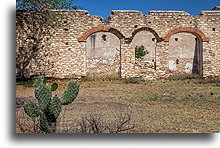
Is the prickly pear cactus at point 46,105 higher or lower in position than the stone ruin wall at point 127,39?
lower

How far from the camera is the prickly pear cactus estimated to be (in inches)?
144

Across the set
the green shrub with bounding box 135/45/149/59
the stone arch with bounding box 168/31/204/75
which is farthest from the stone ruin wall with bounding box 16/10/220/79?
the green shrub with bounding box 135/45/149/59

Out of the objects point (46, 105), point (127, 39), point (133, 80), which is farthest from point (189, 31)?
point (46, 105)

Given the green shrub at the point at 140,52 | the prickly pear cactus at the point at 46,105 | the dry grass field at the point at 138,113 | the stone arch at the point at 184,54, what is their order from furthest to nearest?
1. the green shrub at the point at 140,52
2. the stone arch at the point at 184,54
3. the dry grass field at the point at 138,113
4. the prickly pear cactus at the point at 46,105

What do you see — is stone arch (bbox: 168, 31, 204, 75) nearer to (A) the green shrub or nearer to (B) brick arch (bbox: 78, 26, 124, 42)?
(A) the green shrub

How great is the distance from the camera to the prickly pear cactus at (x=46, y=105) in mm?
3670

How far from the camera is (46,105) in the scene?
368 cm

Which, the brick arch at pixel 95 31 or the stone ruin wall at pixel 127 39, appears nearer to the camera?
the stone ruin wall at pixel 127 39

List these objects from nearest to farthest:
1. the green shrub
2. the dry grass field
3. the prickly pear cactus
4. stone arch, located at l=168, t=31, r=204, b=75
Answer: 1. the prickly pear cactus
2. the dry grass field
3. stone arch, located at l=168, t=31, r=204, b=75
4. the green shrub

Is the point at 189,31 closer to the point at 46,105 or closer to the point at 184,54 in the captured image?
the point at 184,54

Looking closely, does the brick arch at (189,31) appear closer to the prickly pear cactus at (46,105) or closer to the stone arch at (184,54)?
the stone arch at (184,54)

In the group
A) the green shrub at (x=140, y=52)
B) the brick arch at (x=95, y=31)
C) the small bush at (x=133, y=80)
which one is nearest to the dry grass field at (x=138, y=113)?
the small bush at (x=133, y=80)

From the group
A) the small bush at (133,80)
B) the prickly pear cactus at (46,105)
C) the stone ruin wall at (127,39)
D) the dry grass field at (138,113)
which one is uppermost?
the stone ruin wall at (127,39)

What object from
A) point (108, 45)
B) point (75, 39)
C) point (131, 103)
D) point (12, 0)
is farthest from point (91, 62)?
point (12, 0)
